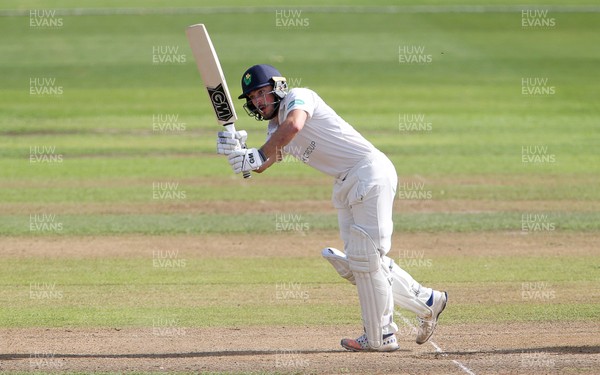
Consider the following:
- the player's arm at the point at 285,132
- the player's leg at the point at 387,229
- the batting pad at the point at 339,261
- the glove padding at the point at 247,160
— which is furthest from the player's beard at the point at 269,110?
the batting pad at the point at 339,261

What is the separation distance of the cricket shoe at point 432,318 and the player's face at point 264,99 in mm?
2219

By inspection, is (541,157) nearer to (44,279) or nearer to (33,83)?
(44,279)

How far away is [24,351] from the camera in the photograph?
30.7 feet

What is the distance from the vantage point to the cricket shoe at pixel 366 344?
908 cm

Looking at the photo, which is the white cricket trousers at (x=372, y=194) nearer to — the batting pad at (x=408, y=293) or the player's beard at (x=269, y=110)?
the batting pad at (x=408, y=293)

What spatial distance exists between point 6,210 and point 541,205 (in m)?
9.25

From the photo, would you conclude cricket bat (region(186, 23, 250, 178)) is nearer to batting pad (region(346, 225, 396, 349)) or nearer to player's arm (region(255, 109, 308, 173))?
player's arm (region(255, 109, 308, 173))

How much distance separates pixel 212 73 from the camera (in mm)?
9141

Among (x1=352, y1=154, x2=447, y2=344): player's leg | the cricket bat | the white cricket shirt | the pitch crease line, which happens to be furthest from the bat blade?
the pitch crease line

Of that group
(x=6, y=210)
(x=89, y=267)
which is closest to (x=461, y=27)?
(x=6, y=210)

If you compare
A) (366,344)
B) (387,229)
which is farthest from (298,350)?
(387,229)

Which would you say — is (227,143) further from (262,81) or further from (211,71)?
(211,71)

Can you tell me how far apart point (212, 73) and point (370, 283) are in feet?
7.51

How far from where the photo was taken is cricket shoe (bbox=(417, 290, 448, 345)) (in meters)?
9.33
